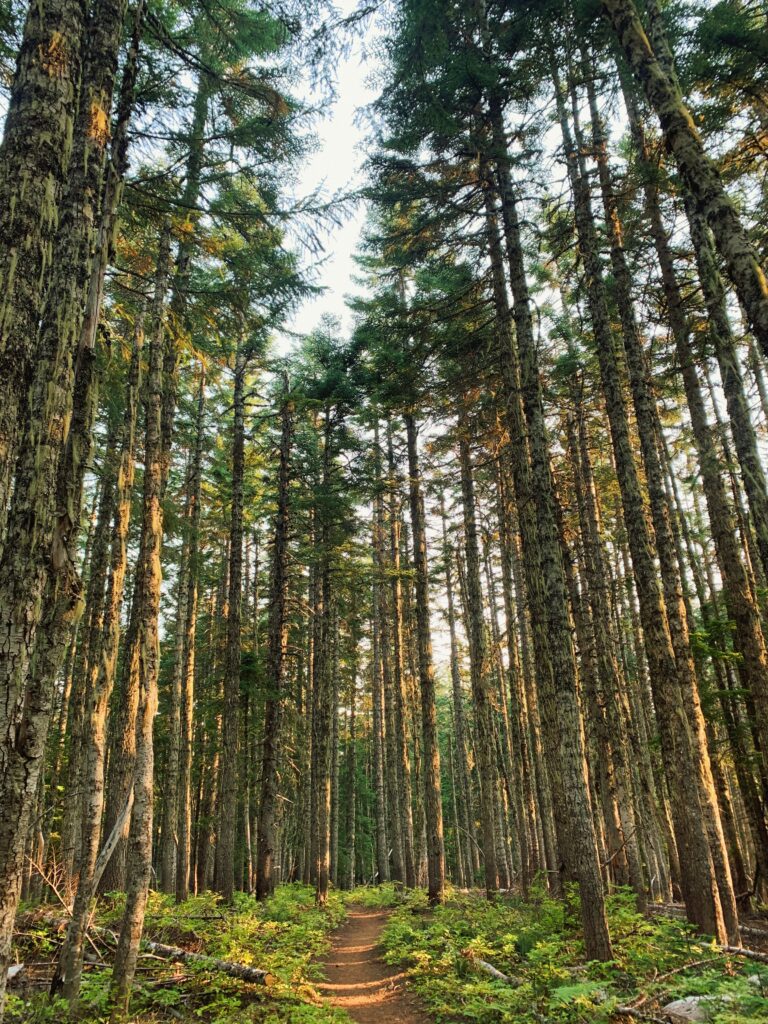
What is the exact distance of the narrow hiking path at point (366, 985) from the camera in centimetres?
717

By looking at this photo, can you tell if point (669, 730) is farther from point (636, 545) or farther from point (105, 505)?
point (105, 505)

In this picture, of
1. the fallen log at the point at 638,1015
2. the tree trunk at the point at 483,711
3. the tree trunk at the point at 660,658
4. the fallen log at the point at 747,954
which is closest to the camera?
the fallen log at the point at 638,1015

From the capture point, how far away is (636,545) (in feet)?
26.7

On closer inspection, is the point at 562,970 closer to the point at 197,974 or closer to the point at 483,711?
the point at 197,974

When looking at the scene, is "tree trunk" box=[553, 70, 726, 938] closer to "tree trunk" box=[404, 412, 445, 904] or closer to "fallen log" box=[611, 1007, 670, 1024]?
"fallen log" box=[611, 1007, 670, 1024]

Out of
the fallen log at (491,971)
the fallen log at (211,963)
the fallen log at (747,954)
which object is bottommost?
the fallen log at (491,971)

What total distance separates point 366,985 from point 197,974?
291 centimetres

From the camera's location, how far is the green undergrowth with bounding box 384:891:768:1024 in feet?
15.8

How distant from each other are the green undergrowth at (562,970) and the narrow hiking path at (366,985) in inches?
10.3

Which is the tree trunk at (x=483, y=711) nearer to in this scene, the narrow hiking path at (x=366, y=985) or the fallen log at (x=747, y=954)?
the narrow hiking path at (x=366, y=985)

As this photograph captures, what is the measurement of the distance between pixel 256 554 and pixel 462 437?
16.5m

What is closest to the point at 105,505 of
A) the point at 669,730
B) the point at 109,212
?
the point at 109,212

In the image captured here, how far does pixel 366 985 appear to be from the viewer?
8539 millimetres

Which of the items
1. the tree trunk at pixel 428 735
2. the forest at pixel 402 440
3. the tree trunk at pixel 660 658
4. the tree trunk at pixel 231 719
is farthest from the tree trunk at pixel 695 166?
the tree trunk at pixel 428 735
